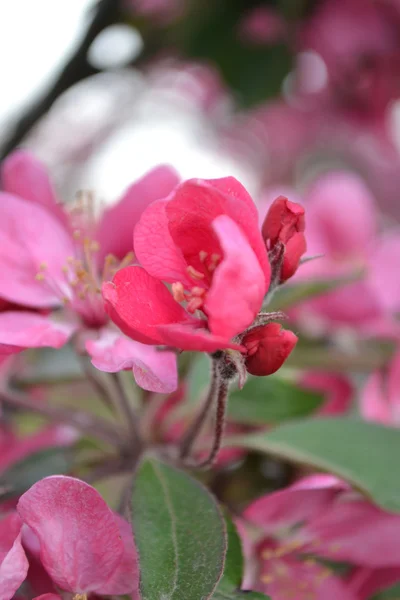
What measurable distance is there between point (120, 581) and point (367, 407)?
1.49ft

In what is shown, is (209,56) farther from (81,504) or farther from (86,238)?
(81,504)

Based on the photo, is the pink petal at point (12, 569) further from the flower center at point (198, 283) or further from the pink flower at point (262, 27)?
the pink flower at point (262, 27)

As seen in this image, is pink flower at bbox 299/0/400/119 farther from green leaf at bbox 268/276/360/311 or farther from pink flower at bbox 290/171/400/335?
green leaf at bbox 268/276/360/311

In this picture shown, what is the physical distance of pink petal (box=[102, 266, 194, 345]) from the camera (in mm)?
512

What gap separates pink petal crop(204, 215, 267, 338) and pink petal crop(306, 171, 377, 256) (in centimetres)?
78

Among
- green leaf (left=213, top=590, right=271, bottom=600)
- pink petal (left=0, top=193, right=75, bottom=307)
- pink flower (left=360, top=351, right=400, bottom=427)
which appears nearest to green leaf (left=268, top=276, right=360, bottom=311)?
pink flower (left=360, top=351, right=400, bottom=427)

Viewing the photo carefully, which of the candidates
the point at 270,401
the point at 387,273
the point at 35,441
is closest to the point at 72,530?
the point at 270,401

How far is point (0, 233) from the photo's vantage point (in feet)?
2.20

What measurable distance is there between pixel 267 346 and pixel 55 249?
294mm

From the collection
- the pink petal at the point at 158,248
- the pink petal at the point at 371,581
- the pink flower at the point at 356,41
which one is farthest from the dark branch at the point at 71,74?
the pink petal at the point at 371,581

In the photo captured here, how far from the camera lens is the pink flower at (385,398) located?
916 mm

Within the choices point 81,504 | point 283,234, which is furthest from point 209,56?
point 81,504

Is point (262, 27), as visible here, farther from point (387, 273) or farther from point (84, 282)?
point (84, 282)

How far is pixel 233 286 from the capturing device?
47 centimetres
